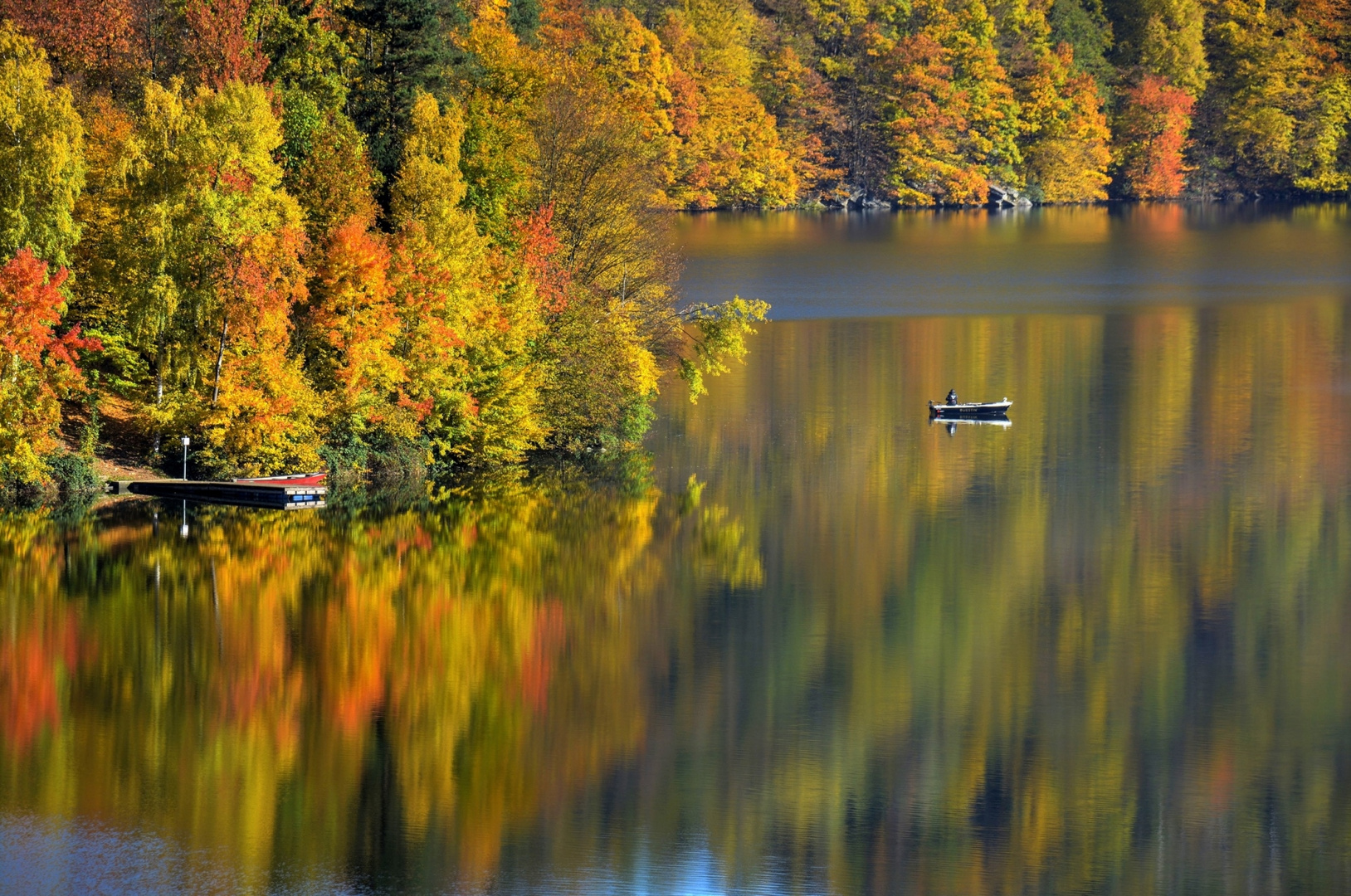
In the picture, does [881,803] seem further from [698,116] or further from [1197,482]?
[698,116]

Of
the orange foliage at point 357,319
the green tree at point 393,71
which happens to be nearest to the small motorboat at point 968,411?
the green tree at point 393,71

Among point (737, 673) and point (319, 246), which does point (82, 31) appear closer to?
point (319, 246)

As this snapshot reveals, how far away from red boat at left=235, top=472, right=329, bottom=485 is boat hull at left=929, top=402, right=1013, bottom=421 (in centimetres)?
2130

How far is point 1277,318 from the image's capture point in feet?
275

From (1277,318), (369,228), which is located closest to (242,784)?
(369,228)

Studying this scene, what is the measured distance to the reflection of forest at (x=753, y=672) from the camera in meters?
25.1

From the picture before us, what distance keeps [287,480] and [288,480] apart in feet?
0.07

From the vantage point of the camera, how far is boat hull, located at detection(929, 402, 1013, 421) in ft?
195

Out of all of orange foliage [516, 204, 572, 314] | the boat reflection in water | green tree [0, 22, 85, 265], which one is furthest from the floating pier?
the boat reflection in water

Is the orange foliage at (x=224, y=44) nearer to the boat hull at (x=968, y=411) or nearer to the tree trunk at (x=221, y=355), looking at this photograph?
the tree trunk at (x=221, y=355)

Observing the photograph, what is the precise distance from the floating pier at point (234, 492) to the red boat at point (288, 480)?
75mm

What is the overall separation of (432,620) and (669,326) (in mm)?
23241

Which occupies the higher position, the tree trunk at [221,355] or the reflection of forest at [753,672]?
the tree trunk at [221,355]

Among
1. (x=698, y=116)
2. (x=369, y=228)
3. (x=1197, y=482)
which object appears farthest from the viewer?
(x=698, y=116)
